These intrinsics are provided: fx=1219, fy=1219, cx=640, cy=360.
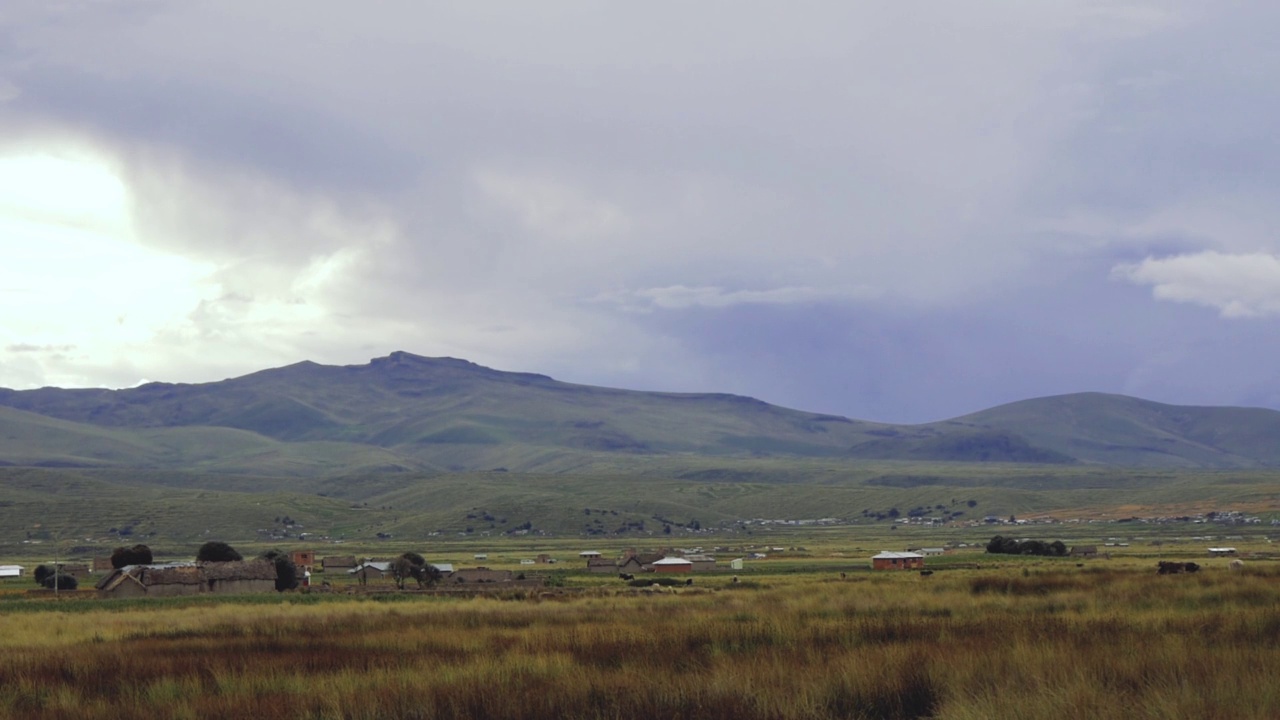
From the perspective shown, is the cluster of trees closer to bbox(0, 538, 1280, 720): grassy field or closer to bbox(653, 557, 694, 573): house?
bbox(653, 557, 694, 573): house

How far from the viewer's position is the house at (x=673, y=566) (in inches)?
3288

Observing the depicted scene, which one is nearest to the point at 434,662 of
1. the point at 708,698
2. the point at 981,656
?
the point at 708,698

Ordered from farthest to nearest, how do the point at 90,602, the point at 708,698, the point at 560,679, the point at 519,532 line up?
the point at 519,532
the point at 90,602
the point at 560,679
the point at 708,698

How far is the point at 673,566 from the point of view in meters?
84.5

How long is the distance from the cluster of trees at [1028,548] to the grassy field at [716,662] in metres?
A: 58.2

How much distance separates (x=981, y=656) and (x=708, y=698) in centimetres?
419

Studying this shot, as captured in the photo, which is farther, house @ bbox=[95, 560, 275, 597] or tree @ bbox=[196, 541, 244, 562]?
tree @ bbox=[196, 541, 244, 562]

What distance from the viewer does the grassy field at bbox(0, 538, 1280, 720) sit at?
505 inches

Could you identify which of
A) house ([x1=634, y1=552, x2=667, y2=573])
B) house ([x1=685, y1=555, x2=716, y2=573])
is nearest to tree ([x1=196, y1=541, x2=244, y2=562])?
house ([x1=634, y1=552, x2=667, y2=573])

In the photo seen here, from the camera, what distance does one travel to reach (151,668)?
1931cm

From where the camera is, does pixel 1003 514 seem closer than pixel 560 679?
No

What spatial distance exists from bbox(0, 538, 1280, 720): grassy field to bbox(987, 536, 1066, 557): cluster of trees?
5818 centimetres

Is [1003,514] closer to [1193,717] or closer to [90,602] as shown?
Answer: [90,602]

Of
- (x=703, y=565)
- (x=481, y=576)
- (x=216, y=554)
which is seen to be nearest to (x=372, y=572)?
(x=216, y=554)
